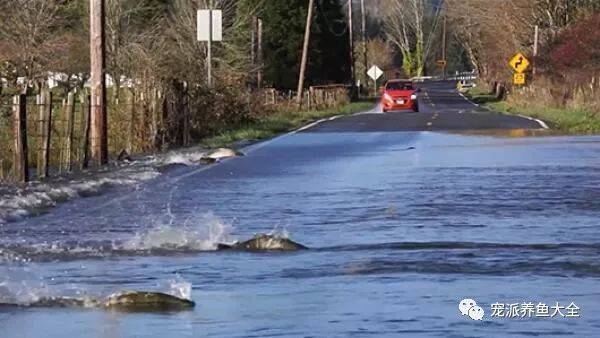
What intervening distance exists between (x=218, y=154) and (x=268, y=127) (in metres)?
15.1

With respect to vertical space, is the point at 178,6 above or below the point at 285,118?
above

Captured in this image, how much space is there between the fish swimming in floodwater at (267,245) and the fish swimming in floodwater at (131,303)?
334 centimetres

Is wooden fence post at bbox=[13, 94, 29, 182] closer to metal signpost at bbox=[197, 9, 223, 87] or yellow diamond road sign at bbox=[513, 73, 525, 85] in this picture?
metal signpost at bbox=[197, 9, 223, 87]

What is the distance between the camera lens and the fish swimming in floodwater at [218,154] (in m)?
29.9

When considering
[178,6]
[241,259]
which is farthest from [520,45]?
[241,259]

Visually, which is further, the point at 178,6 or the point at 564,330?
the point at 178,6

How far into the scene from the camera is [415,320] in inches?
407

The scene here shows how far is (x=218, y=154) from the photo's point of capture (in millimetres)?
31531

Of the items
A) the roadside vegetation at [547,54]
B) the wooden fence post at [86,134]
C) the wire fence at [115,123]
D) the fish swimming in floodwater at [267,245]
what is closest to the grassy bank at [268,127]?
the wire fence at [115,123]

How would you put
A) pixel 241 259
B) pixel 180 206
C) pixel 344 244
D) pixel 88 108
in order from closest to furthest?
1. pixel 241 259
2. pixel 344 244
3. pixel 180 206
4. pixel 88 108

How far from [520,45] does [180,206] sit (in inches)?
2718

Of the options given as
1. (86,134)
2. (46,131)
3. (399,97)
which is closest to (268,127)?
(86,134)

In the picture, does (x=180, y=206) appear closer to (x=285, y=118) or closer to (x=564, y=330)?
(x=564, y=330)

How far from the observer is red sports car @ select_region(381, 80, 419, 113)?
224ft
